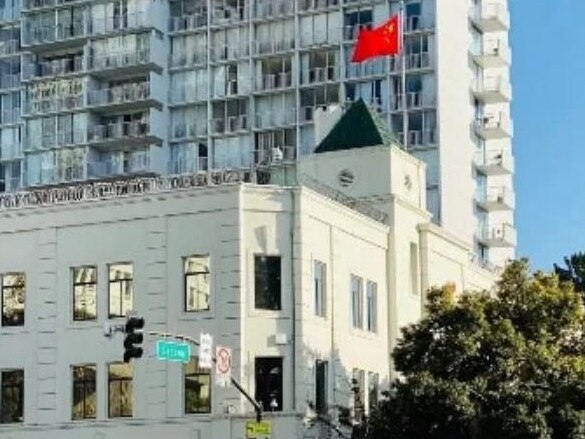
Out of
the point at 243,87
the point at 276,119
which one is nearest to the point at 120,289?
the point at 276,119

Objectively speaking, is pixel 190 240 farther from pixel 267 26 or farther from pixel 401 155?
pixel 267 26

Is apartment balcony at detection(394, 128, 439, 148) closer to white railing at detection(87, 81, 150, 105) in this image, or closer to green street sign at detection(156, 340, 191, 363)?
white railing at detection(87, 81, 150, 105)

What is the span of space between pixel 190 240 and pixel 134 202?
100 inches

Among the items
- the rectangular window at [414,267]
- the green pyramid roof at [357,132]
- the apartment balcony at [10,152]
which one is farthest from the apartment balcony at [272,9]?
the rectangular window at [414,267]

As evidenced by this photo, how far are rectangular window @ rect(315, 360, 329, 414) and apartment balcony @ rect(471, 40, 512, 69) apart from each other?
201 feet

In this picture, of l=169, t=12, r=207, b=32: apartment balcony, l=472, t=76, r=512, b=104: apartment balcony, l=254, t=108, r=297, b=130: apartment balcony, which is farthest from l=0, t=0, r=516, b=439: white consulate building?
l=169, t=12, r=207, b=32: apartment balcony

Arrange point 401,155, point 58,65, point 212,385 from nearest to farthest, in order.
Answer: point 212,385 → point 401,155 → point 58,65

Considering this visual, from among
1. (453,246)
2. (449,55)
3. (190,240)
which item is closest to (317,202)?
(190,240)

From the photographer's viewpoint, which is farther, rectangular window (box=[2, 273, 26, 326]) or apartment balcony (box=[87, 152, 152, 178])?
apartment balcony (box=[87, 152, 152, 178])

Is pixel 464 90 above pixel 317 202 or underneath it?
above

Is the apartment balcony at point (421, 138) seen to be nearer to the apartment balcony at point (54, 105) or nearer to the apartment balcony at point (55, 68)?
the apartment balcony at point (54, 105)

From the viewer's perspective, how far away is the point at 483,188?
11062 centimetres

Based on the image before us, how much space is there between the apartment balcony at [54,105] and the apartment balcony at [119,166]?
14.6ft

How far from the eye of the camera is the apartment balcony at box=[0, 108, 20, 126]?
120m
